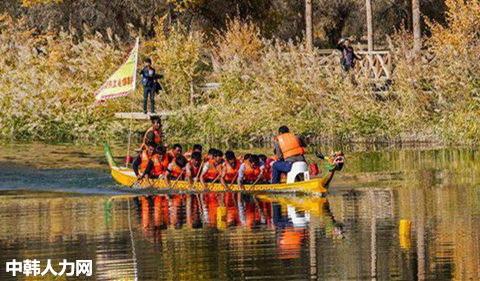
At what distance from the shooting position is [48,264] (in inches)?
790

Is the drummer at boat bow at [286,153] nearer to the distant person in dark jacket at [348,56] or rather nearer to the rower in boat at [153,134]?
the rower in boat at [153,134]

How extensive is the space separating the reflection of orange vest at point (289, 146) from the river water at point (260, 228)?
35.6 inches

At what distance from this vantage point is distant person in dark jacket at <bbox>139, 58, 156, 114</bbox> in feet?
139

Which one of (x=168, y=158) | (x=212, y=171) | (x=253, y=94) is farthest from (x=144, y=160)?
(x=253, y=94)

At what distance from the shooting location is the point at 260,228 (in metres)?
23.7

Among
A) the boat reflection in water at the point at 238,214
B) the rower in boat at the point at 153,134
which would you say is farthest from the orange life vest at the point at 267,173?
the rower in boat at the point at 153,134

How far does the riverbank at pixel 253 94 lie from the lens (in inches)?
1645

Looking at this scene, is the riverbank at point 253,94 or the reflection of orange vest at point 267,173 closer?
the reflection of orange vest at point 267,173

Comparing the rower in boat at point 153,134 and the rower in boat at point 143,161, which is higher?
the rower in boat at point 153,134

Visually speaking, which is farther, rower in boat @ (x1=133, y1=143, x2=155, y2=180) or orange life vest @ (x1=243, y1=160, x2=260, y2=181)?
rower in boat @ (x1=133, y1=143, x2=155, y2=180)

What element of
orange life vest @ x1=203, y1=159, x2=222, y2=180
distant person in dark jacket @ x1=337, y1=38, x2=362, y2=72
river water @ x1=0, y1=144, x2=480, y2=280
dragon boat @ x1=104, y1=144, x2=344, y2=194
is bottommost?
river water @ x1=0, y1=144, x2=480, y2=280

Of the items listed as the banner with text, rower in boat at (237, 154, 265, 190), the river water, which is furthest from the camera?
the banner with text

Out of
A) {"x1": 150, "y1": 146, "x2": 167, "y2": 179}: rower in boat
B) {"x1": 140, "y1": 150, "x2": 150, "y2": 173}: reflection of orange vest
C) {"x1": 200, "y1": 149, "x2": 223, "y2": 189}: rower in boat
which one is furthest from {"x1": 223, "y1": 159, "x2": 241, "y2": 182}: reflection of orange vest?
{"x1": 140, "y1": 150, "x2": 150, "y2": 173}: reflection of orange vest

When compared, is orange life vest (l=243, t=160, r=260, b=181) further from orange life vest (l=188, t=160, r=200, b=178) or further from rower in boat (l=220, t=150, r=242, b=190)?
orange life vest (l=188, t=160, r=200, b=178)
